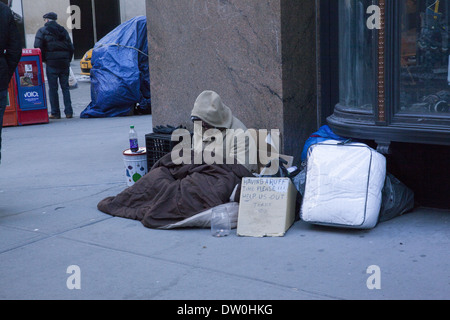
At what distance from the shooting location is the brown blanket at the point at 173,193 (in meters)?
4.96

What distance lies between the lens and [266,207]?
4762 millimetres

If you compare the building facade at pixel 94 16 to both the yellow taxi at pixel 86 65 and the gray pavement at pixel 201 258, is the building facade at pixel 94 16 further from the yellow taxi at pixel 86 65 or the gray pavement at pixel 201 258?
the gray pavement at pixel 201 258

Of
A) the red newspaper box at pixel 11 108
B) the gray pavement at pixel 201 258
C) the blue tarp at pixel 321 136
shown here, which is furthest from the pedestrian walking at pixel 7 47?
the red newspaper box at pixel 11 108

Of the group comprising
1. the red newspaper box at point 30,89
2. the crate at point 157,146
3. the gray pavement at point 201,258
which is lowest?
the gray pavement at point 201,258

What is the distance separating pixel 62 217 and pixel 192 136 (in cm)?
145

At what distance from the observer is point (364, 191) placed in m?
4.57

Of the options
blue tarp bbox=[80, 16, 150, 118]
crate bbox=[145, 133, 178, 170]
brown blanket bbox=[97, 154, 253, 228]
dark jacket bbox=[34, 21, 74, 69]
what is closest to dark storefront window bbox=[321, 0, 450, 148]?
brown blanket bbox=[97, 154, 253, 228]

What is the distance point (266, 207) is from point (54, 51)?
24.8 feet

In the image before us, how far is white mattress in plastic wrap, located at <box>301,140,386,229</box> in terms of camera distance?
4551 mm

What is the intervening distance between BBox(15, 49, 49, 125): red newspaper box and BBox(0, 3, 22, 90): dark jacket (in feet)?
17.3

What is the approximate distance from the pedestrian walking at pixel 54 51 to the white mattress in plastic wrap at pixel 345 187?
7553 mm

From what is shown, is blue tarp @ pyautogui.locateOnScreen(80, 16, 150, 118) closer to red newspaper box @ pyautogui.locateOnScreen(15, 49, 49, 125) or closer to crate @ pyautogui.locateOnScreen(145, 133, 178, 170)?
red newspaper box @ pyautogui.locateOnScreen(15, 49, 49, 125)

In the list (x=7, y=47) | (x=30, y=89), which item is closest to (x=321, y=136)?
(x=7, y=47)

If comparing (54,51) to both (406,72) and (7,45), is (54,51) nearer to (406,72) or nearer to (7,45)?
(7,45)
